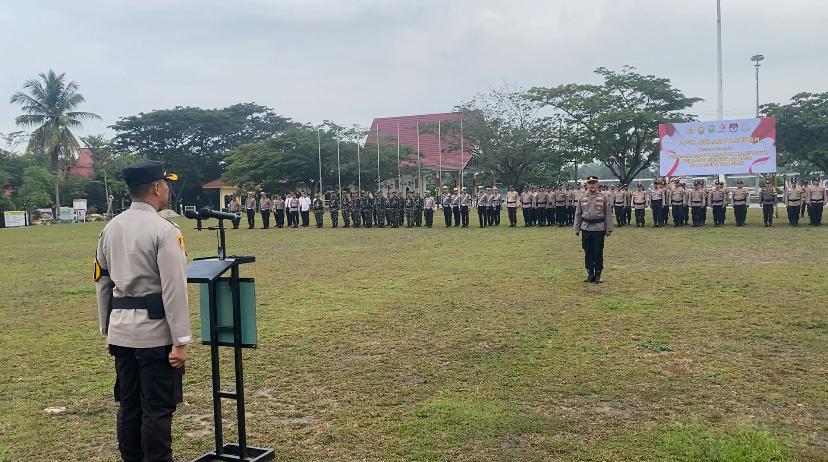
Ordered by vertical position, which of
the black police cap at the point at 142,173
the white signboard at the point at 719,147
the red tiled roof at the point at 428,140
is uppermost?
the red tiled roof at the point at 428,140

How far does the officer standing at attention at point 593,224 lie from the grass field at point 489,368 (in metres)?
0.39

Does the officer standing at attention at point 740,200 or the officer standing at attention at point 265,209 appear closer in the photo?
the officer standing at attention at point 740,200

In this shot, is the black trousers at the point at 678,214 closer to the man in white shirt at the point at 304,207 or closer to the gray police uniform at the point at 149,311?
the man in white shirt at the point at 304,207

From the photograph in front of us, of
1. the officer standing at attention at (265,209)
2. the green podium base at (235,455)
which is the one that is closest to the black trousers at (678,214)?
the officer standing at attention at (265,209)

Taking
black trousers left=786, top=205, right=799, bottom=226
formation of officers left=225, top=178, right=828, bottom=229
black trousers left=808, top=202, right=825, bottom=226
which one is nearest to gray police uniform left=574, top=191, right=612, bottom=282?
formation of officers left=225, top=178, right=828, bottom=229

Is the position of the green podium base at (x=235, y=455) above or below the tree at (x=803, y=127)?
below

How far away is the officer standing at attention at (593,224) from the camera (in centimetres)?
941

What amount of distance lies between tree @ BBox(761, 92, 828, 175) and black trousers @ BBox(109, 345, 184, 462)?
105ft

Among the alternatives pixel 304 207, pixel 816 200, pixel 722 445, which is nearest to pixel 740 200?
pixel 816 200

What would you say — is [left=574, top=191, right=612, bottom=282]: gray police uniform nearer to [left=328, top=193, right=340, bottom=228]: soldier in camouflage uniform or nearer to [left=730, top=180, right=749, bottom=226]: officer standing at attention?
[left=730, top=180, right=749, bottom=226]: officer standing at attention

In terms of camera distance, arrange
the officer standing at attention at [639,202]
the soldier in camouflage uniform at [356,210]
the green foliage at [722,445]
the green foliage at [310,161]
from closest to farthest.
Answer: the green foliage at [722,445], the officer standing at attention at [639,202], the soldier in camouflage uniform at [356,210], the green foliage at [310,161]

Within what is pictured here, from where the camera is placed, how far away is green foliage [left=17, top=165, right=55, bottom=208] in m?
41.3

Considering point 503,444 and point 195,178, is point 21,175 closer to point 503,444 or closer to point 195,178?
point 195,178

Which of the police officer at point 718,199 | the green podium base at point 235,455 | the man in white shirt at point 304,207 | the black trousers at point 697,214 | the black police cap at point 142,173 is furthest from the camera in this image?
the man in white shirt at point 304,207
